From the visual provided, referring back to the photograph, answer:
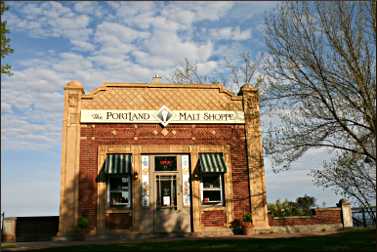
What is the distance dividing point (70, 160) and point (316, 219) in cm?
1073

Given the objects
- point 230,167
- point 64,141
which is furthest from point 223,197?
point 64,141

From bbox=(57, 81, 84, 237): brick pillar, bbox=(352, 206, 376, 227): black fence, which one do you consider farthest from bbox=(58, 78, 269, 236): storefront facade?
bbox=(352, 206, 376, 227): black fence

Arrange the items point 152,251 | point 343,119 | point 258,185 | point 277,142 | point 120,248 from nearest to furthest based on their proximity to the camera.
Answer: point 152,251, point 120,248, point 343,119, point 277,142, point 258,185

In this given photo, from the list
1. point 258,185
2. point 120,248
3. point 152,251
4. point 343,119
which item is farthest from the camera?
point 258,185

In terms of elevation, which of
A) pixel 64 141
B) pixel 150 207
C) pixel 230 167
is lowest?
pixel 150 207

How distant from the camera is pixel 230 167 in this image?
1752cm

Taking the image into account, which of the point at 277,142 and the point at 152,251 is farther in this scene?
the point at 277,142

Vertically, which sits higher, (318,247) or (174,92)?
(174,92)

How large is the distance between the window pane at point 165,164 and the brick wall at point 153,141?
728mm

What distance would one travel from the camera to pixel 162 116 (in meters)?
17.5

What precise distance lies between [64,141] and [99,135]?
1.43 m

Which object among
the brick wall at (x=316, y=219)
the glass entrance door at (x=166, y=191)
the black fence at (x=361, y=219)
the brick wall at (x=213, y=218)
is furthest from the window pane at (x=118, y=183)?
the black fence at (x=361, y=219)

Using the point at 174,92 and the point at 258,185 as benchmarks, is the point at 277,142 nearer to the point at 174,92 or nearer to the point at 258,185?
the point at 258,185

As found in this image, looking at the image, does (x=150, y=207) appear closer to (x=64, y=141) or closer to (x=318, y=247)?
(x=64, y=141)
